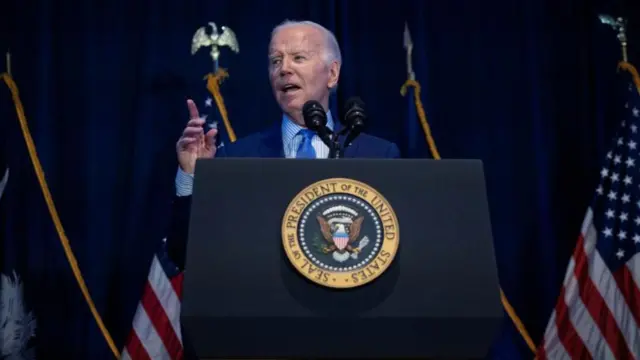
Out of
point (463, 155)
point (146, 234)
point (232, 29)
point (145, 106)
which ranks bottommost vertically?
point (146, 234)

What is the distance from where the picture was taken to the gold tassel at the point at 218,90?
3.19 meters

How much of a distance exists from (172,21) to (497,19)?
4.82 feet

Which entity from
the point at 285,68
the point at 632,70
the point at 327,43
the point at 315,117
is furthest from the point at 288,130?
the point at 632,70

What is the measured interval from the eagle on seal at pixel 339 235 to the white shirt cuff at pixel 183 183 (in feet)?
2.21

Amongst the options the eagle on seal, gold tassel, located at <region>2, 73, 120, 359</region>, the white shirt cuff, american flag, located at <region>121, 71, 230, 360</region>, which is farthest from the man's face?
gold tassel, located at <region>2, 73, 120, 359</region>

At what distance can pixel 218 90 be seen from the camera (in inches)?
128

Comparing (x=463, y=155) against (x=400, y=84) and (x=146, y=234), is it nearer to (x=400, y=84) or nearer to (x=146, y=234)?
(x=400, y=84)

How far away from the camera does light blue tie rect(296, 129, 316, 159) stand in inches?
84.0

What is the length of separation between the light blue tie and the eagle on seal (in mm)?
858

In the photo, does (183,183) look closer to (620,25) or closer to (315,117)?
(315,117)

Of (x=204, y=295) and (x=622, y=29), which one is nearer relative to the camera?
(x=204, y=295)

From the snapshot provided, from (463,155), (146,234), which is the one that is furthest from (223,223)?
(463,155)

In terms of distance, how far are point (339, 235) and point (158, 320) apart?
191 centimetres

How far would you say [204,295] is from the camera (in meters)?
1.23
